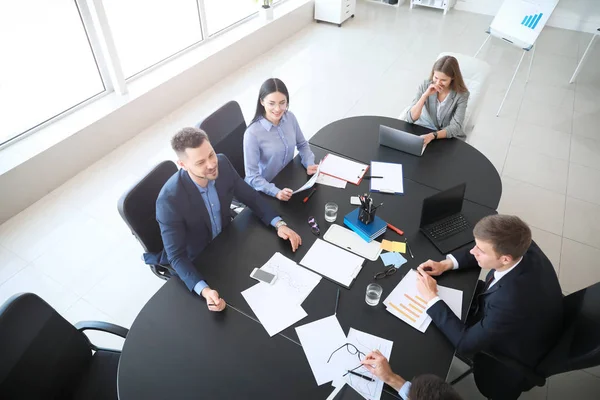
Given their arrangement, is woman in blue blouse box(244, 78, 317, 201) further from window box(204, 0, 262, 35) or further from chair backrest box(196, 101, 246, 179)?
window box(204, 0, 262, 35)

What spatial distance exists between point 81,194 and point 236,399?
10.1 ft

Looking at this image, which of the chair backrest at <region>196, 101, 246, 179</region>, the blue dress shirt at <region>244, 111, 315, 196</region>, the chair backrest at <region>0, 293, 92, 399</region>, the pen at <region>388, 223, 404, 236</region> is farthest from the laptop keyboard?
the chair backrest at <region>0, 293, 92, 399</region>

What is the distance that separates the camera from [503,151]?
4.48m

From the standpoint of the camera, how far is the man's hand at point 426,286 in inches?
76.9

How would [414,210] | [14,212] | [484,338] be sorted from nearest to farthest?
[484,338], [414,210], [14,212]

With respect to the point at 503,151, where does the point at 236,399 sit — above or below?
above

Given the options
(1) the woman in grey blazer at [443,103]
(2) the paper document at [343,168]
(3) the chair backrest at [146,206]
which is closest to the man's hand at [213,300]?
(3) the chair backrest at [146,206]

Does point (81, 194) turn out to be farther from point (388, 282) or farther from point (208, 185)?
point (388, 282)

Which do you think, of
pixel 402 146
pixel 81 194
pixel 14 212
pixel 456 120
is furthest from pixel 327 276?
pixel 14 212

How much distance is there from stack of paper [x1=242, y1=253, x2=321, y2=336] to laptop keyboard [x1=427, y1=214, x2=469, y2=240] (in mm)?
759

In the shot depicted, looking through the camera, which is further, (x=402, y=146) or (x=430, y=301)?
(x=402, y=146)

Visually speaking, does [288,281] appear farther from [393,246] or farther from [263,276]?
[393,246]

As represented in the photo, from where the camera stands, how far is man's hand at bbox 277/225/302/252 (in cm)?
221

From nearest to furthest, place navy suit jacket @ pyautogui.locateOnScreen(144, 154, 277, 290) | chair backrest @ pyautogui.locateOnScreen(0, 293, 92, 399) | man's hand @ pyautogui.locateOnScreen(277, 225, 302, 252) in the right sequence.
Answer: chair backrest @ pyautogui.locateOnScreen(0, 293, 92, 399), navy suit jacket @ pyautogui.locateOnScreen(144, 154, 277, 290), man's hand @ pyautogui.locateOnScreen(277, 225, 302, 252)
